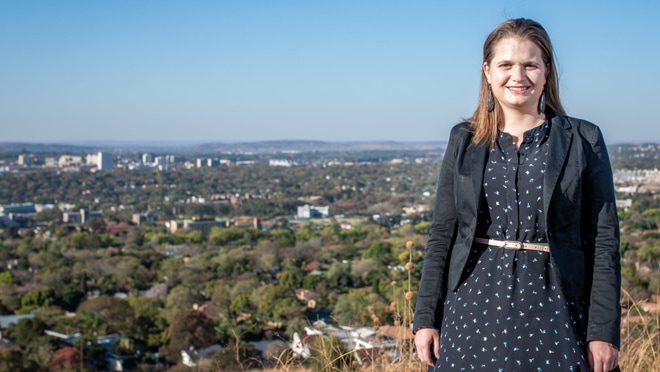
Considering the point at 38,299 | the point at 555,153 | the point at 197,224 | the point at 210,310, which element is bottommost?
the point at 197,224

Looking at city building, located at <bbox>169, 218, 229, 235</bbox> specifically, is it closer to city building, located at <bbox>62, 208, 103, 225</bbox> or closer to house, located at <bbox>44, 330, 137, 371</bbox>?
city building, located at <bbox>62, 208, 103, 225</bbox>

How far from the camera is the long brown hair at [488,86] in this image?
1347 millimetres

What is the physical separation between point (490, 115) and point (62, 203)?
4659cm

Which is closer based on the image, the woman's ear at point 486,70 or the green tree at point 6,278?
the woman's ear at point 486,70

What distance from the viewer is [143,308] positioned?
594 inches

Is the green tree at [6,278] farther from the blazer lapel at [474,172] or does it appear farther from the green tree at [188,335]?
the blazer lapel at [474,172]

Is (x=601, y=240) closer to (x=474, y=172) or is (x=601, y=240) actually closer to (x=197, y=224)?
(x=474, y=172)

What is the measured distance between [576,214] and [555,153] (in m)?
0.11

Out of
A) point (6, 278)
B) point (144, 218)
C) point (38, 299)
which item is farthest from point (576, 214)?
point (144, 218)

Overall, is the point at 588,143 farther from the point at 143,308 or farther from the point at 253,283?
the point at 253,283

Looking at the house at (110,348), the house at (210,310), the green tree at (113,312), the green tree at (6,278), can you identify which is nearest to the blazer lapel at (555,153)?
the house at (110,348)

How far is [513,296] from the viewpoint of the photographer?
4.24ft

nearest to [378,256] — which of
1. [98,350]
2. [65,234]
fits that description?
[98,350]

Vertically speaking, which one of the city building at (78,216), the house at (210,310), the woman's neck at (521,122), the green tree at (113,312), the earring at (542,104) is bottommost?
the city building at (78,216)
